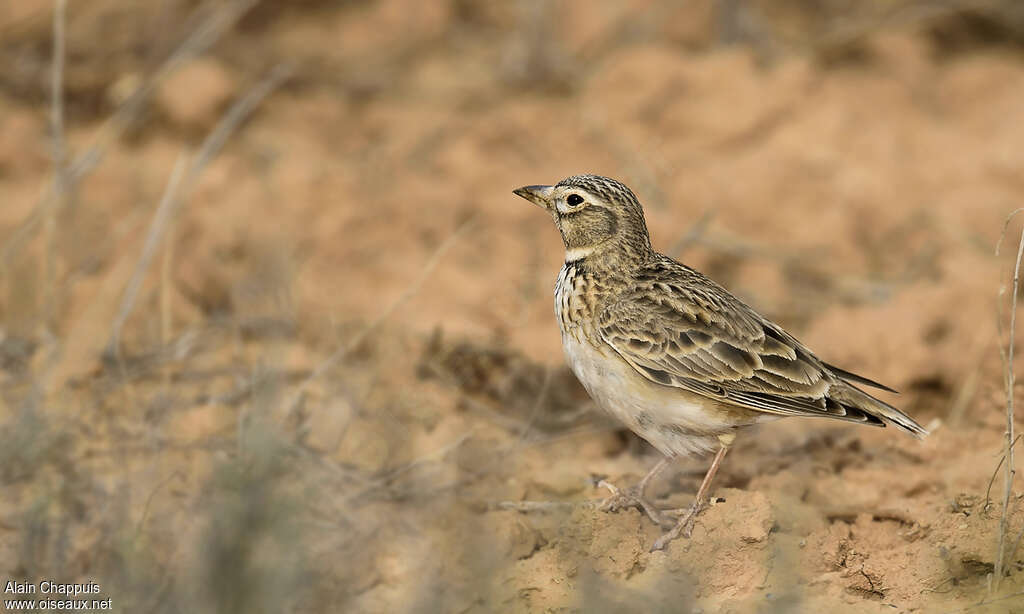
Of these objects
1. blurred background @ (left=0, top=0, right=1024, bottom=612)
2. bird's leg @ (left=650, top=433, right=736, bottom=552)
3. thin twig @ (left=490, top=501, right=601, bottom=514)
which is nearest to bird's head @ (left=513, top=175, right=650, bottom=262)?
blurred background @ (left=0, top=0, right=1024, bottom=612)

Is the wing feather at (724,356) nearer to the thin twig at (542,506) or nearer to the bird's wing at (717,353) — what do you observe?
the bird's wing at (717,353)

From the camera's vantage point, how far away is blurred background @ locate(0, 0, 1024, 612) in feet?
14.6

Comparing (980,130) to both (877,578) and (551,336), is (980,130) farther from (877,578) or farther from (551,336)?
(877,578)

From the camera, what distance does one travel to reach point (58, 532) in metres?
4.58

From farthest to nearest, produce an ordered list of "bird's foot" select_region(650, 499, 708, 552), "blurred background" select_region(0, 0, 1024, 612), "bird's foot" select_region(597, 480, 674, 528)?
"bird's foot" select_region(597, 480, 674, 528) → "bird's foot" select_region(650, 499, 708, 552) → "blurred background" select_region(0, 0, 1024, 612)

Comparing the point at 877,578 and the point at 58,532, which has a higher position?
the point at 58,532

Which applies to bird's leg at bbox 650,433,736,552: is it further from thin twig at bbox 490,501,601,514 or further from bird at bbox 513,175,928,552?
thin twig at bbox 490,501,601,514

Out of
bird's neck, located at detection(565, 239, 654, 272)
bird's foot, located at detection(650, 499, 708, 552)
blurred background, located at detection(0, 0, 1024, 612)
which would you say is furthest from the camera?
bird's neck, located at detection(565, 239, 654, 272)

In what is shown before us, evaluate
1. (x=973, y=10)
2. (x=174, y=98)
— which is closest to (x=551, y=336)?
(x=174, y=98)

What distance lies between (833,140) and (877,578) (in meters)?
5.52

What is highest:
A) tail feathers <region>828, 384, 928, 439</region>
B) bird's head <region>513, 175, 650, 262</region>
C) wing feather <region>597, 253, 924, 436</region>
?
bird's head <region>513, 175, 650, 262</region>

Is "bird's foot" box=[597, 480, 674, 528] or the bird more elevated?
the bird

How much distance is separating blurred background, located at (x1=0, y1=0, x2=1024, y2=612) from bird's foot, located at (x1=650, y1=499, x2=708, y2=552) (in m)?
0.07

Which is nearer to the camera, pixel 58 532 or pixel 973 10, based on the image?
pixel 58 532
